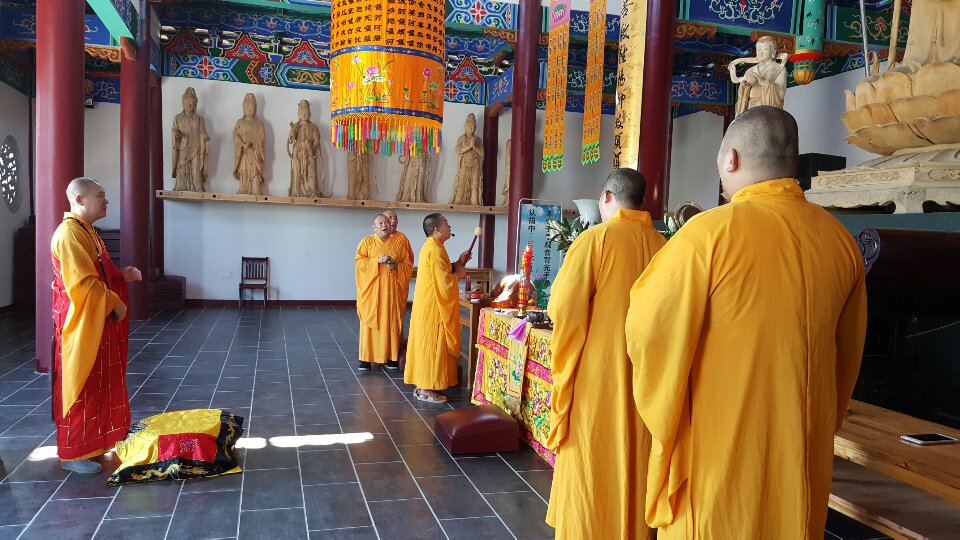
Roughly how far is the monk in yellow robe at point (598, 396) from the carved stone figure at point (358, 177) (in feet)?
28.0

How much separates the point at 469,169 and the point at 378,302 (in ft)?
18.1

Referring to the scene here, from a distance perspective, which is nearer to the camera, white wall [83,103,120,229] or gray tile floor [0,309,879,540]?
gray tile floor [0,309,879,540]

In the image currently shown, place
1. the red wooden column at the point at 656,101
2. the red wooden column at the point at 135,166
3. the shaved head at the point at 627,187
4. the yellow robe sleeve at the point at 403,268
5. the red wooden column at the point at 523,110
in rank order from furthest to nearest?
the red wooden column at the point at 135,166 < the red wooden column at the point at 523,110 < the yellow robe sleeve at the point at 403,268 < the red wooden column at the point at 656,101 < the shaved head at the point at 627,187

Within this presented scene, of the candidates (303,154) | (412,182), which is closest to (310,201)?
(303,154)

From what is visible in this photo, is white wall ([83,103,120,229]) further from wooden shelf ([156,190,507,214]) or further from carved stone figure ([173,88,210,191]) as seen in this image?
carved stone figure ([173,88,210,191])

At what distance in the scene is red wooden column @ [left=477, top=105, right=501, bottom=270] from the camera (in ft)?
36.8

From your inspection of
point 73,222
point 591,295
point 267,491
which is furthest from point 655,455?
point 73,222

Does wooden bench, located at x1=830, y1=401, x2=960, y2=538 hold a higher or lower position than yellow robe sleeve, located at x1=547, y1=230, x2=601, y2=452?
lower

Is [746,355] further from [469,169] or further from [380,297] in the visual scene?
[469,169]

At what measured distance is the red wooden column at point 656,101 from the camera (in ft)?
18.8

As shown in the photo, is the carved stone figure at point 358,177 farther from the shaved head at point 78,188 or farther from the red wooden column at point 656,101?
the shaved head at point 78,188

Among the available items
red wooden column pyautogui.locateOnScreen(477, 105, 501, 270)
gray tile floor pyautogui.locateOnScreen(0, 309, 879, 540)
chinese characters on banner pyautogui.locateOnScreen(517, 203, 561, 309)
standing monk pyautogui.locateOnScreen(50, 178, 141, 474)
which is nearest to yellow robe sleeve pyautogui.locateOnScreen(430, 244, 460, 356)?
gray tile floor pyautogui.locateOnScreen(0, 309, 879, 540)

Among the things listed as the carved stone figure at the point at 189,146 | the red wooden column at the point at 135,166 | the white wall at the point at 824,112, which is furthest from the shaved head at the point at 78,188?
the white wall at the point at 824,112

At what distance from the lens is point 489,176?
11312 mm
